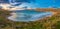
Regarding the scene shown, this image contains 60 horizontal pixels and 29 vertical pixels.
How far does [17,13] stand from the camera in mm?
1344

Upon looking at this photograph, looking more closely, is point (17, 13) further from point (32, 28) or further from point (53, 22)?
point (53, 22)

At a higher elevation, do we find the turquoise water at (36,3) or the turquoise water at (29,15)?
the turquoise water at (36,3)

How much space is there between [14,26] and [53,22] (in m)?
0.32

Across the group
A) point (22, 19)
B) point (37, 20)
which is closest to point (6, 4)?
point (22, 19)

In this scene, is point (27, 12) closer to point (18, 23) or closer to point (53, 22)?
point (18, 23)

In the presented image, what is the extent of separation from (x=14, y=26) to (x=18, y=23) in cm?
4

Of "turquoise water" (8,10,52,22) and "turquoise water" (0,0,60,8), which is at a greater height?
"turquoise water" (0,0,60,8)

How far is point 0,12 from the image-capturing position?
135 cm

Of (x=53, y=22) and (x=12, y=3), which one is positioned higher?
(x=12, y=3)

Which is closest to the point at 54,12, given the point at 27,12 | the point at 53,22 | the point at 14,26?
the point at 53,22

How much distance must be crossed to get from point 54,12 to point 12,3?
358mm

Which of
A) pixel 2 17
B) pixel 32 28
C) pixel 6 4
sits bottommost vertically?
pixel 32 28

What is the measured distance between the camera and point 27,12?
4.41 feet

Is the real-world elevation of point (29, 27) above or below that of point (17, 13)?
below
